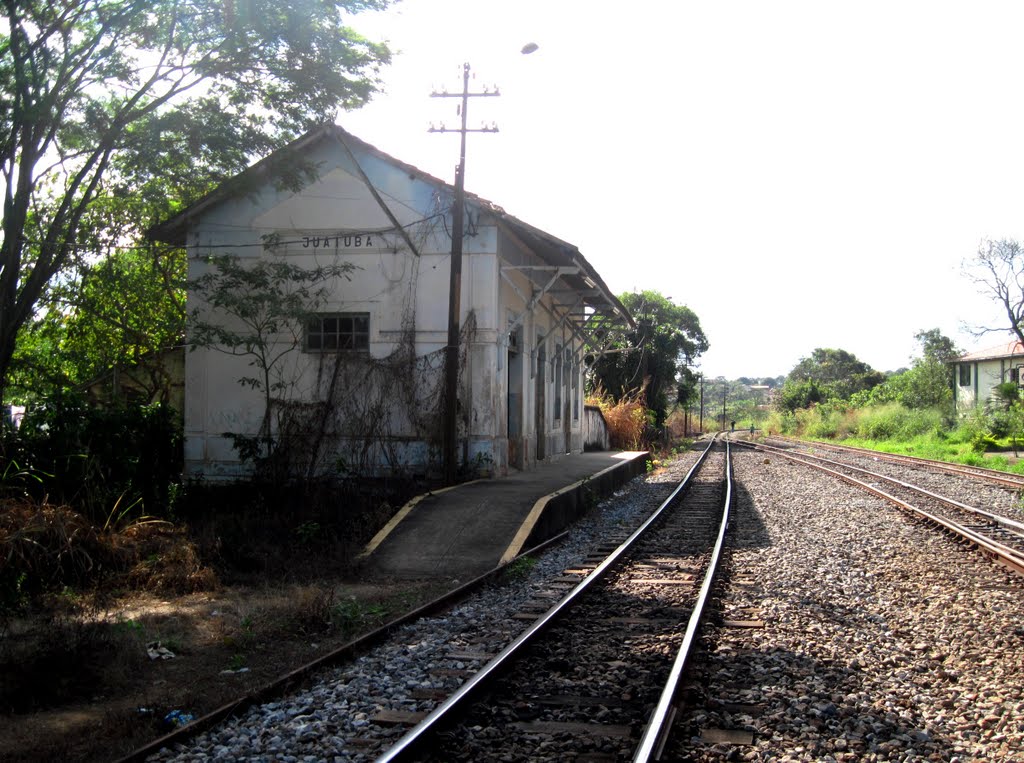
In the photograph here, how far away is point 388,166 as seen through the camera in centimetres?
1619

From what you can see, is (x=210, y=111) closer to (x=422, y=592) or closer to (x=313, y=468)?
(x=313, y=468)

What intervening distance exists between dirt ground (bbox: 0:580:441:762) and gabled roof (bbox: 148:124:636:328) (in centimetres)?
804

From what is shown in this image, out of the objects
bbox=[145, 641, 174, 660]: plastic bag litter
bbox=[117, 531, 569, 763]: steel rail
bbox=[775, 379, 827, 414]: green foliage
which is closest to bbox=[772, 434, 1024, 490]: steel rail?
bbox=[117, 531, 569, 763]: steel rail

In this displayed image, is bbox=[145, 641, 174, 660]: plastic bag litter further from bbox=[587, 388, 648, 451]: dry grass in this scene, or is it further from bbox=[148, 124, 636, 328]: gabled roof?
bbox=[587, 388, 648, 451]: dry grass

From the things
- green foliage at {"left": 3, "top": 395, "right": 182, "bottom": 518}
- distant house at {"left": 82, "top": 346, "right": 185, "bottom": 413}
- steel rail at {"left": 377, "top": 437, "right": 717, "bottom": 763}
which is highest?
distant house at {"left": 82, "top": 346, "right": 185, "bottom": 413}

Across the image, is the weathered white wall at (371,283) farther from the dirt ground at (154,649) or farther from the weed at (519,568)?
the dirt ground at (154,649)

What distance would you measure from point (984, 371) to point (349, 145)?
173 feet

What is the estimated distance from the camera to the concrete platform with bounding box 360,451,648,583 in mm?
9969

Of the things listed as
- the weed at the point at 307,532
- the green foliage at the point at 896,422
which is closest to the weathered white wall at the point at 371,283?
the weed at the point at 307,532

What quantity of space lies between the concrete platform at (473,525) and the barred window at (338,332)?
3.49 meters

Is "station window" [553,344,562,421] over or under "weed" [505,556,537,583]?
over

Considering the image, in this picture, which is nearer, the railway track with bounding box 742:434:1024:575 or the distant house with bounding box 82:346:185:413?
the railway track with bounding box 742:434:1024:575

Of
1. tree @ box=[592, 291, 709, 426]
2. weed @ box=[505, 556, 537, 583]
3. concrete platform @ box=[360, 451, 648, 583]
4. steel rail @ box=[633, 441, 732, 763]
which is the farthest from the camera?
tree @ box=[592, 291, 709, 426]

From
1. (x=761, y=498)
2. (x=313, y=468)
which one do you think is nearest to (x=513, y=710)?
(x=313, y=468)
